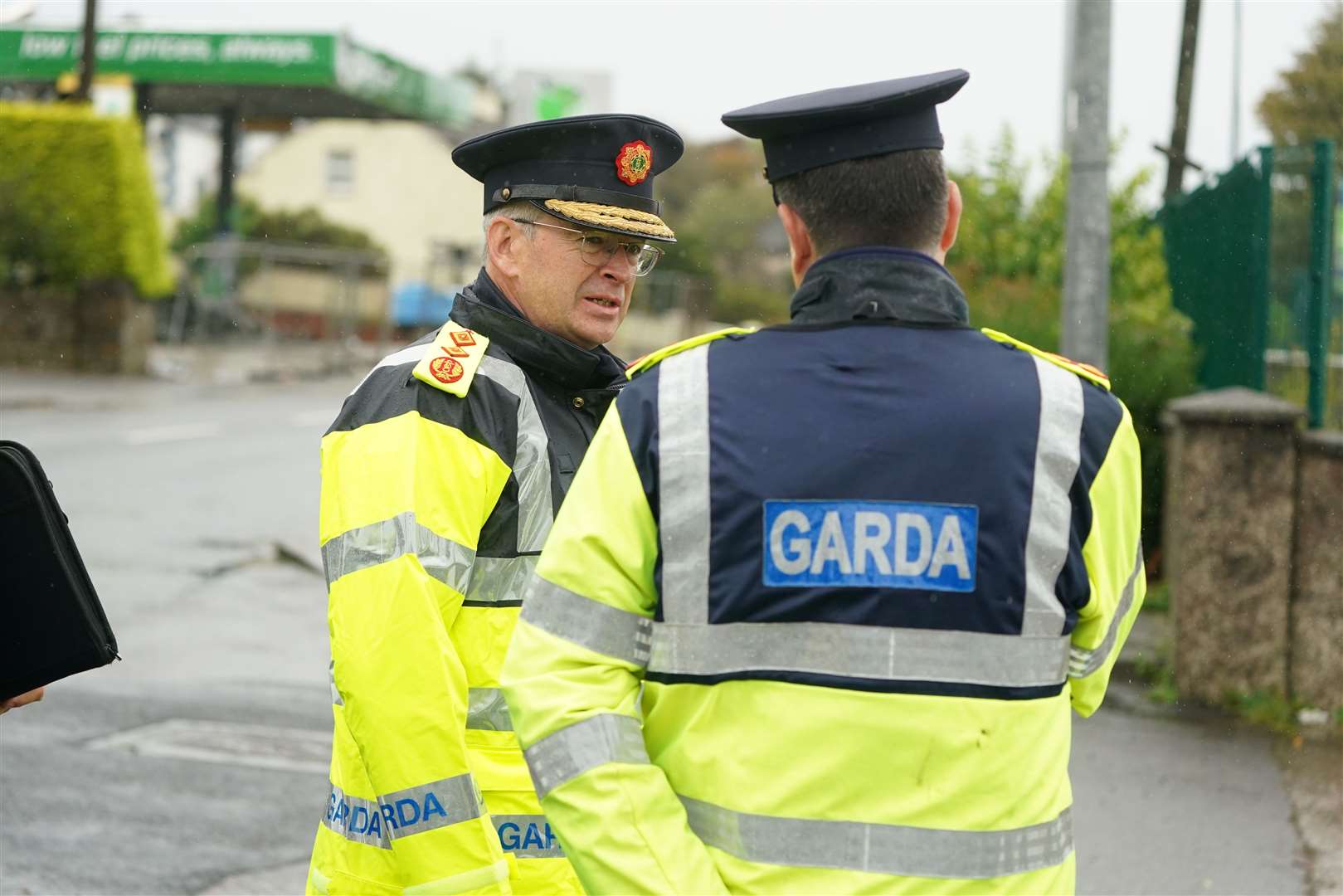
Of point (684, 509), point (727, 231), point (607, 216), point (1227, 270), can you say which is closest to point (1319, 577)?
point (1227, 270)

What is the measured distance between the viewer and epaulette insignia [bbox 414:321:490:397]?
2553mm

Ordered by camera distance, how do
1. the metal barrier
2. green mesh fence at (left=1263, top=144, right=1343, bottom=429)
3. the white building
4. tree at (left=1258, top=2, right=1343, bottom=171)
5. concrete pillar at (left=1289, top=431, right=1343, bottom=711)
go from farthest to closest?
1. the white building
2. tree at (left=1258, top=2, right=1343, bottom=171)
3. the metal barrier
4. green mesh fence at (left=1263, top=144, right=1343, bottom=429)
5. concrete pillar at (left=1289, top=431, right=1343, bottom=711)

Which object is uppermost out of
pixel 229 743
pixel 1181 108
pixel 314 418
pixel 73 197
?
pixel 1181 108

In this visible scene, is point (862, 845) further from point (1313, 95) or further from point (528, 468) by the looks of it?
point (1313, 95)

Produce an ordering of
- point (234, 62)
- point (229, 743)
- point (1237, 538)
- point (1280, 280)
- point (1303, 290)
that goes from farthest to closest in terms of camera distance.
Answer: point (234, 62), point (1280, 280), point (1303, 290), point (1237, 538), point (229, 743)

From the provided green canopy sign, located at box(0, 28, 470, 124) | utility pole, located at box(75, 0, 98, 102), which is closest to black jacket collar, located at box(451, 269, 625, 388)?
utility pole, located at box(75, 0, 98, 102)

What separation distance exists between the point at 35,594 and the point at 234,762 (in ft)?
12.3

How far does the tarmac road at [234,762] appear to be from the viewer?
5.21 m

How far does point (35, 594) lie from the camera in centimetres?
265

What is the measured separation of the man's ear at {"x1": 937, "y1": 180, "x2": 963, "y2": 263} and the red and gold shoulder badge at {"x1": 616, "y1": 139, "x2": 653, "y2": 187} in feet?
3.03

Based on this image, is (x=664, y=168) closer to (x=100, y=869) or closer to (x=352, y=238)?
(x=100, y=869)

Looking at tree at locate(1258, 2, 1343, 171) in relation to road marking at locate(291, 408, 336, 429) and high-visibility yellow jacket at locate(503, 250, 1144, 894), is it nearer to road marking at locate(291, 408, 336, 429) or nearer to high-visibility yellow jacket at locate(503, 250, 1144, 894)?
road marking at locate(291, 408, 336, 429)

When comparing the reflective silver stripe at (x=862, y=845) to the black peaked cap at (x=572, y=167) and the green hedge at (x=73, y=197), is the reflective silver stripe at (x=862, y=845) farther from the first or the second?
the green hedge at (x=73, y=197)

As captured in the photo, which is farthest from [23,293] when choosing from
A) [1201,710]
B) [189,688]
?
[1201,710]
